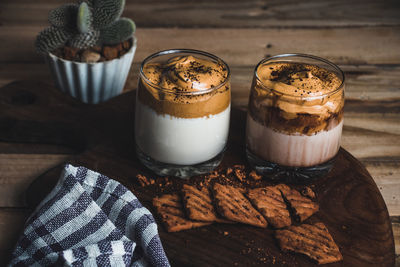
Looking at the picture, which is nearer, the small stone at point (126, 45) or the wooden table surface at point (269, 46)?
the wooden table surface at point (269, 46)

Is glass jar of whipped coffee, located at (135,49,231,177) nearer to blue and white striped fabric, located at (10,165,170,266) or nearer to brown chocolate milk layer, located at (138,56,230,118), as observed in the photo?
brown chocolate milk layer, located at (138,56,230,118)

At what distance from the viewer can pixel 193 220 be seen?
1.08 meters

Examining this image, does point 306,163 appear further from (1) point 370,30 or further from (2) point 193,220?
(1) point 370,30

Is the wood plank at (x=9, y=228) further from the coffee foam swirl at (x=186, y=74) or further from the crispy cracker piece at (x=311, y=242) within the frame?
the crispy cracker piece at (x=311, y=242)

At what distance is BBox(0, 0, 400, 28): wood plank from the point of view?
2092 mm

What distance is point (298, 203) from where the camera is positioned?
1137 mm

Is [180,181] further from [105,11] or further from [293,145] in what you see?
[105,11]

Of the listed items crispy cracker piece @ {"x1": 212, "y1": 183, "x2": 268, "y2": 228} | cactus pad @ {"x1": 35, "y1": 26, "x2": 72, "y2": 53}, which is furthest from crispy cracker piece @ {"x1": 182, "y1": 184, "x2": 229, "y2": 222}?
cactus pad @ {"x1": 35, "y1": 26, "x2": 72, "y2": 53}

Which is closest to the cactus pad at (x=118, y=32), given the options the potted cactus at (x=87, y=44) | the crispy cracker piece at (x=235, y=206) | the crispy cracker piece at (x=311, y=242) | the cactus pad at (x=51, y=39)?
the potted cactus at (x=87, y=44)

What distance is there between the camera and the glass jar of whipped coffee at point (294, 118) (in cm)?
110

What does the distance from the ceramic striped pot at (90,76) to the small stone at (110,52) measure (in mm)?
28

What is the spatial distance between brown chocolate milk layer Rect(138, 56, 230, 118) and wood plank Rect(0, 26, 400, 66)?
2.38 feet

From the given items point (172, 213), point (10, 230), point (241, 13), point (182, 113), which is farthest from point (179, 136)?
point (241, 13)

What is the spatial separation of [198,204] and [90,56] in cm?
66
